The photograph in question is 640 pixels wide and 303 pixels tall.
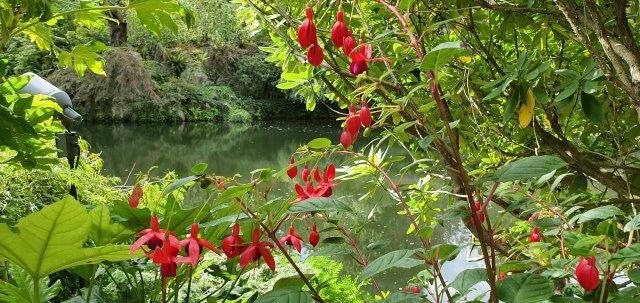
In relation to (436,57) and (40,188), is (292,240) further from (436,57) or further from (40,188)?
(40,188)

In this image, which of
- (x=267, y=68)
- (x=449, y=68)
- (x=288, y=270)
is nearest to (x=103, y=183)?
(x=288, y=270)

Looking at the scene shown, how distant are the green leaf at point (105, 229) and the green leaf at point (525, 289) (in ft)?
1.36

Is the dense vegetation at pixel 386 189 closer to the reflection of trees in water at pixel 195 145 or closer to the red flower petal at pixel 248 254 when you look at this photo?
the red flower petal at pixel 248 254

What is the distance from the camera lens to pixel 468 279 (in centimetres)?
47

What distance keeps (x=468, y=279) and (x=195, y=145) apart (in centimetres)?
890

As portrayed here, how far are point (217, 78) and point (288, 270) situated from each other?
483 inches

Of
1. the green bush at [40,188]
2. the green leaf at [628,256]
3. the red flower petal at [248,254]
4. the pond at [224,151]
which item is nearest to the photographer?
the green leaf at [628,256]

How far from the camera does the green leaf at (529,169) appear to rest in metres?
0.41

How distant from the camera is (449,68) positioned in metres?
1.02

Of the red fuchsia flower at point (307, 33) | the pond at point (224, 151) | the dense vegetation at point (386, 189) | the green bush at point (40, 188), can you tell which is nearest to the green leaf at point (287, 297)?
the dense vegetation at point (386, 189)

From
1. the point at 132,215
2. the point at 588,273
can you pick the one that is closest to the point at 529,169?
the point at 588,273

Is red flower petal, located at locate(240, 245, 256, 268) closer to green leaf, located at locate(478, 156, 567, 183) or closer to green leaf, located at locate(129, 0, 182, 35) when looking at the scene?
green leaf, located at locate(478, 156, 567, 183)

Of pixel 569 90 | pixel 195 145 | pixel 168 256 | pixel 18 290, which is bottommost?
pixel 195 145

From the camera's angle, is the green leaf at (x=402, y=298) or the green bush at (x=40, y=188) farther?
the green bush at (x=40, y=188)
